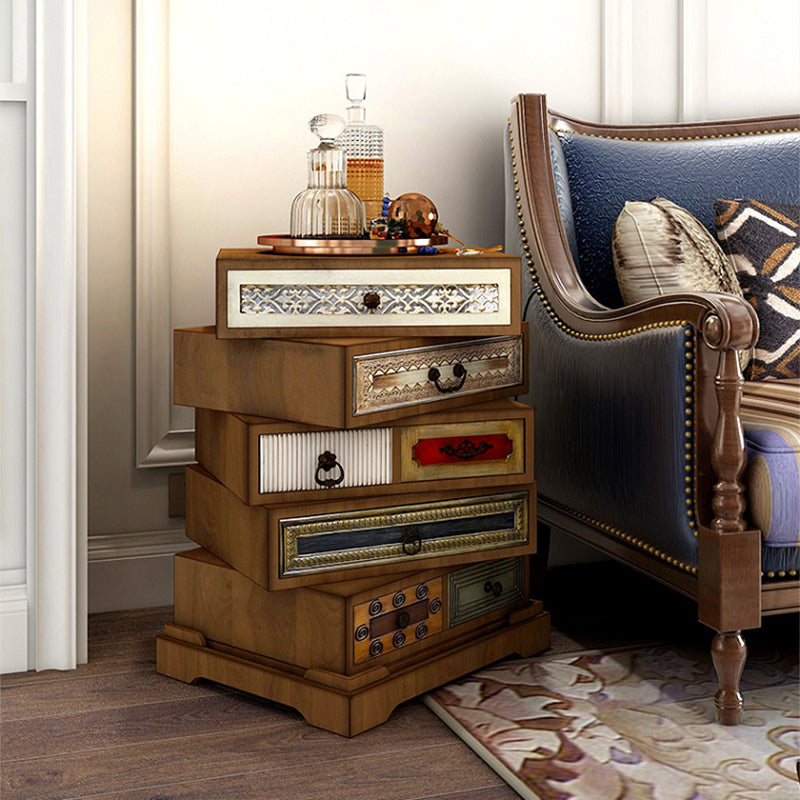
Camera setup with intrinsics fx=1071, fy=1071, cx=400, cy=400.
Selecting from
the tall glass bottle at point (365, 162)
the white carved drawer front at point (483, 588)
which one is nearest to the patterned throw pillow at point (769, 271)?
the white carved drawer front at point (483, 588)

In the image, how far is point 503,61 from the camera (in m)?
2.31

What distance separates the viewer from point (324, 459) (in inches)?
62.0

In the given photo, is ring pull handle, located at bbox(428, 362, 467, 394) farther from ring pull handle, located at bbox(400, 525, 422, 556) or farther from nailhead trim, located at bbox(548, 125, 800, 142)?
nailhead trim, located at bbox(548, 125, 800, 142)

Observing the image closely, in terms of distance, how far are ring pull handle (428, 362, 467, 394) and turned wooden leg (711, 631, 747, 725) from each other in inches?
21.0

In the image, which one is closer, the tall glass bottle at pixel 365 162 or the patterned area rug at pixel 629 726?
the patterned area rug at pixel 629 726

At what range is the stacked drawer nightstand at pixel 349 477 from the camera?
155cm

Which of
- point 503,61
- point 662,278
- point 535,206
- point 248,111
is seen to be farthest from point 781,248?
point 248,111

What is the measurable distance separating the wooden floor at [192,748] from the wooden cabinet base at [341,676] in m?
0.02

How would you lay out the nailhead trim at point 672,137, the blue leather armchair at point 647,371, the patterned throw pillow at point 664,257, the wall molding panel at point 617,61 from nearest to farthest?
the blue leather armchair at point 647,371 → the patterned throw pillow at point 664,257 → the nailhead trim at point 672,137 → the wall molding panel at point 617,61

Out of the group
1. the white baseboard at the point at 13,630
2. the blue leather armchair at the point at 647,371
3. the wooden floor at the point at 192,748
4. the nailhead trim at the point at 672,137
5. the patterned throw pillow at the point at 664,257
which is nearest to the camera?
the wooden floor at the point at 192,748

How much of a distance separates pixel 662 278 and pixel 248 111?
88 centimetres

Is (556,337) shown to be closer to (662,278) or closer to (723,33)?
(662,278)

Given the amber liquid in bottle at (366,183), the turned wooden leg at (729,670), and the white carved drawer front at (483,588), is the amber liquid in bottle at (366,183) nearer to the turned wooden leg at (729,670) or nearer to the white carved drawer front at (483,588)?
the white carved drawer front at (483,588)

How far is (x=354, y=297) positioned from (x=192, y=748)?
68cm
